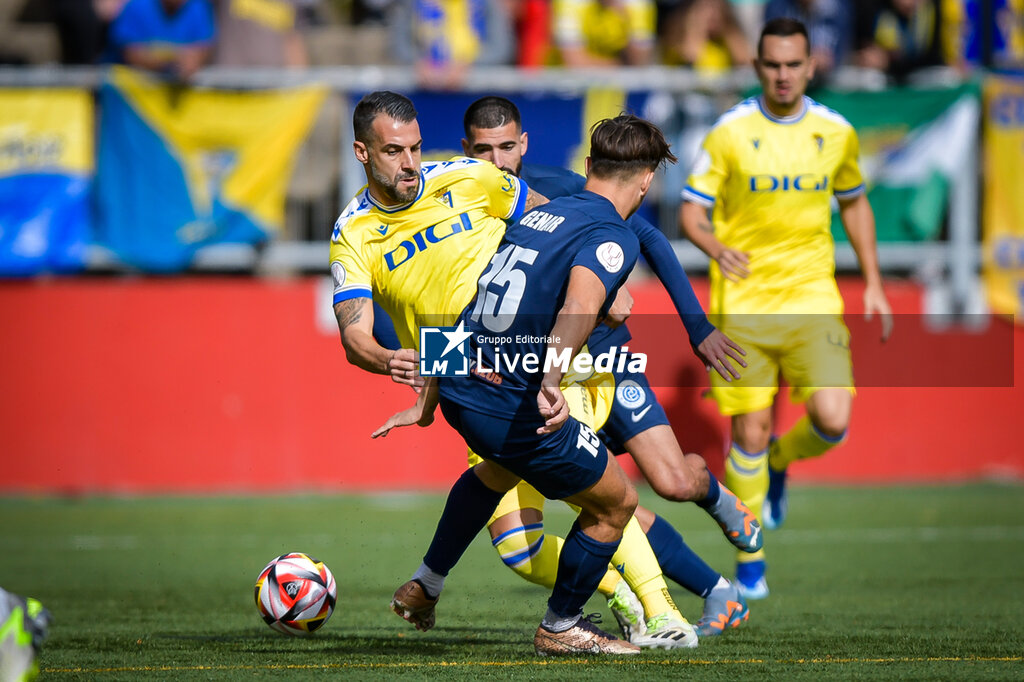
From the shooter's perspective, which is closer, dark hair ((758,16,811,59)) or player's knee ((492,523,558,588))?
player's knee ((492,523,558,588))

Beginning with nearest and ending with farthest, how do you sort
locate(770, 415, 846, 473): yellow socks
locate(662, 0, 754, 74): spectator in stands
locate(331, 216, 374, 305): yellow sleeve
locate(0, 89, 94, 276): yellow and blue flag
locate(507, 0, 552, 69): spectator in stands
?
locate(331, 216, 374, 305): yellow sleeve, locate(770, 415, 846, 473): yellow socks, locate(0, 89, 94, 276): yellow and blue flag, locate(662, 0, 754, 74): spectator in stands, locate(507, 0, 552, 69): spectator in stands

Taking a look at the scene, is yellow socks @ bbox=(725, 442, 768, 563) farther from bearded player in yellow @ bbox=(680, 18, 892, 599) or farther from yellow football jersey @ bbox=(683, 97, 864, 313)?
yellow football jersey @ bbox=(683, 97, 864, 313)

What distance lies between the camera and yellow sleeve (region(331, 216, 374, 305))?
5.48m

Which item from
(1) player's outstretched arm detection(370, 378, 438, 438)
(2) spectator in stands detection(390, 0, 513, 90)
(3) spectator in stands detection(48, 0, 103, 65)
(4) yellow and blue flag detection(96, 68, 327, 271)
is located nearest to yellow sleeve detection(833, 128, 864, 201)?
(1) player's outstretched arm detection(370, 378, 438, 438)

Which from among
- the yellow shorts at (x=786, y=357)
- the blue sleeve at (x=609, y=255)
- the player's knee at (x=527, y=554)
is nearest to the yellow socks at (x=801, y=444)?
the yellow shorts at (x=786, y=357)

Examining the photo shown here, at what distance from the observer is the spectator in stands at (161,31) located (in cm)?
1198

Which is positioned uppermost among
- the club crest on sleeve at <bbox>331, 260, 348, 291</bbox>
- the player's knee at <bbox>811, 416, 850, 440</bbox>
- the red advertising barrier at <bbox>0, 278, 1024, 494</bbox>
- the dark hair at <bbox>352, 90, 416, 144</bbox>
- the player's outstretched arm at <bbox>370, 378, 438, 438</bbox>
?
the dark hair at <bbox>352, 90, 416, 144</bbox>

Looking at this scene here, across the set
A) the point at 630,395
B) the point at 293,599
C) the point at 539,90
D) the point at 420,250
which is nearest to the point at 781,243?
the point at 630,395

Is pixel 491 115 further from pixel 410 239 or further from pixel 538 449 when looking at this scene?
pixel 538 449

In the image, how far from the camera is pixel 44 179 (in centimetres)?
1148

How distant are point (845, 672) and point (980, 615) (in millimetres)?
1705

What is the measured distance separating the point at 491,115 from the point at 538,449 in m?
2.34

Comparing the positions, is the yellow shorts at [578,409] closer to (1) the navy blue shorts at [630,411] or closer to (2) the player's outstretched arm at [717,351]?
(1) the navy blue shorts at [630,411]

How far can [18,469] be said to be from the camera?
37.7 feet
